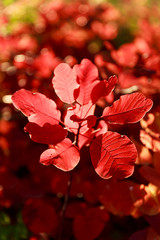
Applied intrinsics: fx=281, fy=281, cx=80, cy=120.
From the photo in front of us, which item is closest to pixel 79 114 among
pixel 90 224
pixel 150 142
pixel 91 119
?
pixel 91 119

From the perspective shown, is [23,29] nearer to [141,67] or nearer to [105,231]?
[141,67]

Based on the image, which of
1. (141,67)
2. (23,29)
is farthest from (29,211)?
(23,29)

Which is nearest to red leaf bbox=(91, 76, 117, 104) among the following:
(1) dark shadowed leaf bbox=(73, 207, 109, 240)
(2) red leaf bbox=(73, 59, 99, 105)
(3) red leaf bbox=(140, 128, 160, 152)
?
(2) red leaf bbox=(73, 59, 99, 105)

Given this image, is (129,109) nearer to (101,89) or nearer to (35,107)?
(101,89)

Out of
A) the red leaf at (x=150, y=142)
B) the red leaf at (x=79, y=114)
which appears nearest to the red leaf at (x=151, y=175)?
the red leaf at (x=150, y=142)

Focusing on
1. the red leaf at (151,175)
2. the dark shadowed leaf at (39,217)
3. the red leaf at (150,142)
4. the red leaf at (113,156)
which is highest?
the red leaf at (113,156)

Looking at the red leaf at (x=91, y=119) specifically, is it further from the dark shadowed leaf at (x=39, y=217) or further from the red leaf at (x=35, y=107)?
the dark shadowed leaf at (x=39, y=217)
